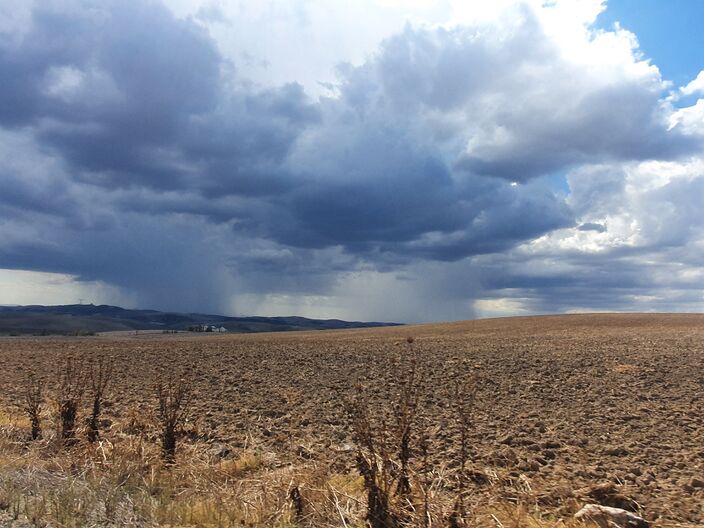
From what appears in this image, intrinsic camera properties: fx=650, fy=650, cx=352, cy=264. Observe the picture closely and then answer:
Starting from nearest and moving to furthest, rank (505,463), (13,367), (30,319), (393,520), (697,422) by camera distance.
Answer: (393,520) → (505,463) → (697,422) → (13,367) → (30,319)

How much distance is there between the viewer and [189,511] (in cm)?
698

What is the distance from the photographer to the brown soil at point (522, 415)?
7594 millimetres

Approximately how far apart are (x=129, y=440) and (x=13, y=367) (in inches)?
742

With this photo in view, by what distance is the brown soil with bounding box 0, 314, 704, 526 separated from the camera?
7.59 meters

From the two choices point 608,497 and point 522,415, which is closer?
point 608,497

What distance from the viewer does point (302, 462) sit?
9117 mm

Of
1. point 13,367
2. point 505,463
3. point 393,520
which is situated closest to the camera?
point 393,520

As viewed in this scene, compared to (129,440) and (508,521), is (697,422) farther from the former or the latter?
(129,440)

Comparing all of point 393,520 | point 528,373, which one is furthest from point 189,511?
point 528,373

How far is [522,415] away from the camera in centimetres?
1248

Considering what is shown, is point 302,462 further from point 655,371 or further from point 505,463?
point 655,371

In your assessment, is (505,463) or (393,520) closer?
(393,520)

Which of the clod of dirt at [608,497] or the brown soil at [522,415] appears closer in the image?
the clod of dirt at [608,497]

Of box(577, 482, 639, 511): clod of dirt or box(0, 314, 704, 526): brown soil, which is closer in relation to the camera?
box(577, 482, 639, 511): clod of dirt
